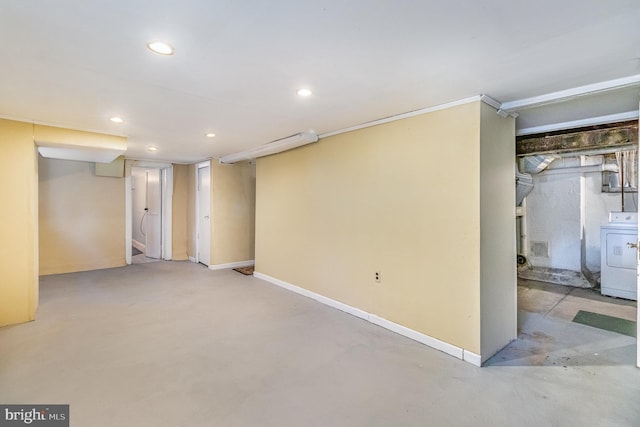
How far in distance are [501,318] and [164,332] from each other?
10.4 feet

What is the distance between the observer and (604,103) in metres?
2.56

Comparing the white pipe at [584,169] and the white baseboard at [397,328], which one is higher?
the white pipe at [584,169]

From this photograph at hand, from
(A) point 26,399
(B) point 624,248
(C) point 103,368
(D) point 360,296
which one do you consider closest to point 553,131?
(B) point 624,248

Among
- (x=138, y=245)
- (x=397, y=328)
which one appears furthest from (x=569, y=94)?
(x=138, y=245)

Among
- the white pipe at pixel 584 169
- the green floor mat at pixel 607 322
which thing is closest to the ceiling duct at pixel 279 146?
the green floor mat at pixel 607 322

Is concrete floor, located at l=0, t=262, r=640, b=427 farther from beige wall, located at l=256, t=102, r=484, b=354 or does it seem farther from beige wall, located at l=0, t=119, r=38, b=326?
beige wall, located at l=256, t=102, r=484, b=354

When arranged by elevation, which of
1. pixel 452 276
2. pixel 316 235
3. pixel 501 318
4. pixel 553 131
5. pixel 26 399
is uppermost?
pixel 553 131

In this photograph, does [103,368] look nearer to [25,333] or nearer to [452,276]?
[25,333]

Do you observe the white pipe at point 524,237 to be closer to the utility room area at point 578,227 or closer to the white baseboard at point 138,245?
the utility room area at point 578,227

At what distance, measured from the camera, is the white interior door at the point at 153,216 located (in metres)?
6.77

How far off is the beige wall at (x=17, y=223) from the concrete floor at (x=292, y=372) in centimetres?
26

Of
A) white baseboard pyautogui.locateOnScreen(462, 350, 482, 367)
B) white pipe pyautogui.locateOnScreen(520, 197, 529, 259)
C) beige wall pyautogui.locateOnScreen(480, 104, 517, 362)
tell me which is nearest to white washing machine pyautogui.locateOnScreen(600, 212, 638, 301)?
white pipe pyautogui.locateOnScreen(520, 197, 529, 259)

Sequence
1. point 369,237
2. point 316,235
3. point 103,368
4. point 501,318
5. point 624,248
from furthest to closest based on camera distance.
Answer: point 624,248
point 316,235
point 369,237
point 501,318
point 103,368

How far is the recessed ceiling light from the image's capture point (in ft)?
5.54
